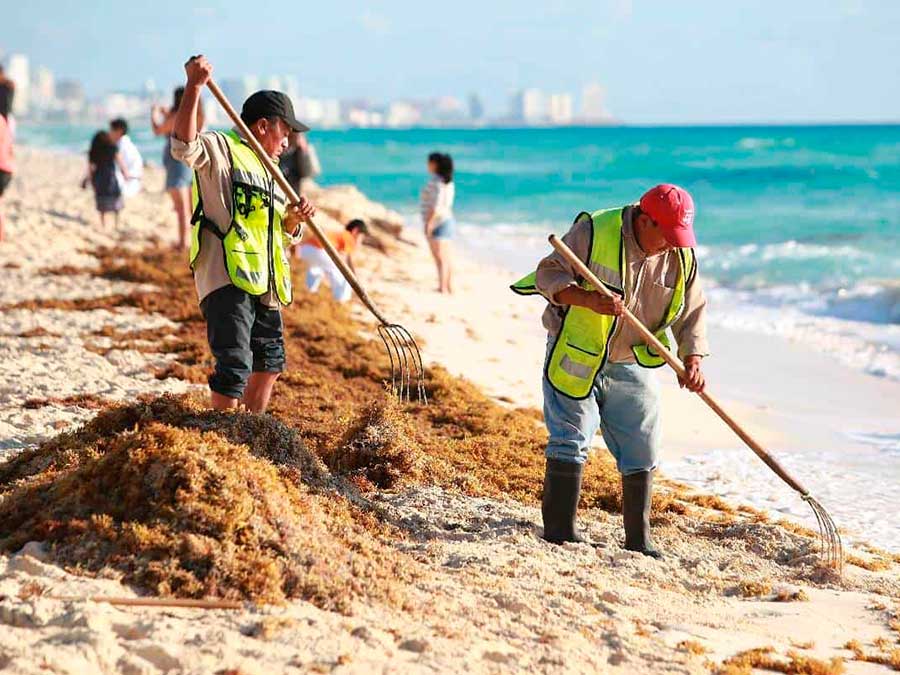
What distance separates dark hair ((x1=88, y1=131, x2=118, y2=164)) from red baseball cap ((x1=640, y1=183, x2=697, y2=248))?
1064 cm

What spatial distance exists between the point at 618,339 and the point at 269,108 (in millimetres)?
1736

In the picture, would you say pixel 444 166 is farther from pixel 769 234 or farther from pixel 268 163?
pixel 769 234

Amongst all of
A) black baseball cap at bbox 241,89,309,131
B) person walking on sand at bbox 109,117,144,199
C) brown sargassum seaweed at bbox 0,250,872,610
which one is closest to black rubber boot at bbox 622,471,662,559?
brown sargassum seaweed at bbox 0,250,872,610

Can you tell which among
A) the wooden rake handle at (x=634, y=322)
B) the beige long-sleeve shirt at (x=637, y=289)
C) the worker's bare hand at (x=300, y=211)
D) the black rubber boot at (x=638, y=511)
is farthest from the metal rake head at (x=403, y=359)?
the black rubber boot at (x=638, y=511)

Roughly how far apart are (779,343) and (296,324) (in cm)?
498

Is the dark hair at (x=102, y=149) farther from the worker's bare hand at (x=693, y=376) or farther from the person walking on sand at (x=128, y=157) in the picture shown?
the worker's bare hand at (x=693, y=376)

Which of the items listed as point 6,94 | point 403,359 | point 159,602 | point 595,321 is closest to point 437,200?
point 6,94

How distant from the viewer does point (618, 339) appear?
4.69 meters

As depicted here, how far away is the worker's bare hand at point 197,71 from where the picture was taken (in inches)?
184

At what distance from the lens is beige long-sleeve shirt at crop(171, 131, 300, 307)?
492cm

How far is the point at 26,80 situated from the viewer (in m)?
149

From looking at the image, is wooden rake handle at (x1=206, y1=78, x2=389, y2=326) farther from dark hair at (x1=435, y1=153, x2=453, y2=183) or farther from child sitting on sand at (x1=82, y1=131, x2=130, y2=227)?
child sitting on sand at (x1=82, y1=131, x2=130, y2=227)

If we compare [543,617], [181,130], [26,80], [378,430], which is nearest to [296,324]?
[378,430]

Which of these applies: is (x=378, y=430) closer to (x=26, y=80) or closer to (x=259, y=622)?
(x=259, y=622)
